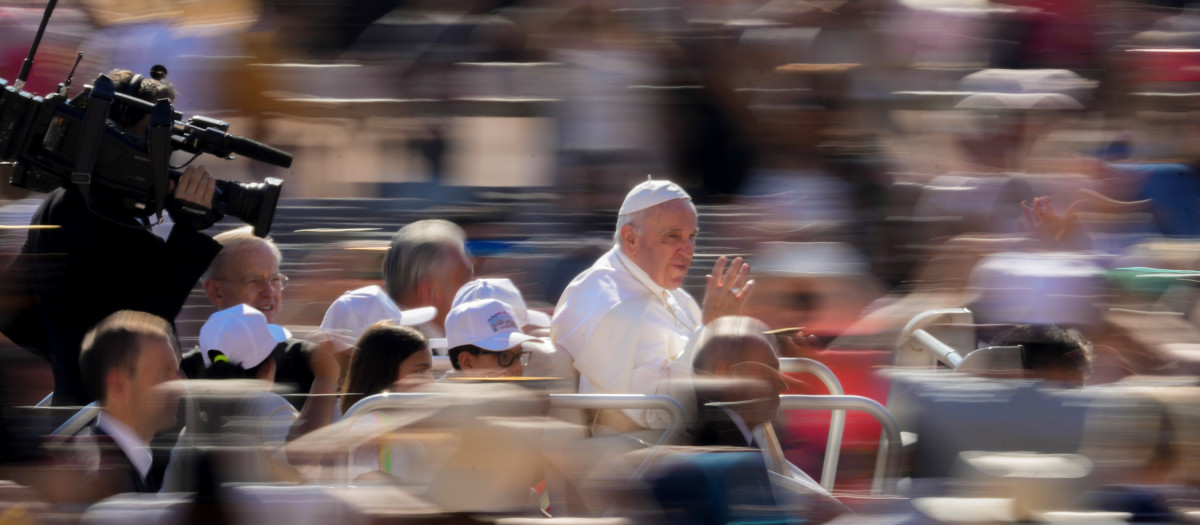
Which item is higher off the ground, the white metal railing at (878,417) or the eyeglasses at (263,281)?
the eyeglasses at (263,281)

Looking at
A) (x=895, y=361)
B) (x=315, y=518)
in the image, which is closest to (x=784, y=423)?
(x=895, y=361)

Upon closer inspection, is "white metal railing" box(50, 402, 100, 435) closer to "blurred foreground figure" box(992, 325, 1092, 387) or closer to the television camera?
the television camera

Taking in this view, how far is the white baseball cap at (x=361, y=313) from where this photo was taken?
326 centimetres

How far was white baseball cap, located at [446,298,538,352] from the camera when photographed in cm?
309

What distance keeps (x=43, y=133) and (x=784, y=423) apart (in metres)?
1.63

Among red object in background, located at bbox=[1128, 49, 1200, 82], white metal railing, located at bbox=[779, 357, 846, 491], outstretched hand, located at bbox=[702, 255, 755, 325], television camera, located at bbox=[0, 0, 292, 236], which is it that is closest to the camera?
television camera, located at bbox=[0, 0, 292, 236]

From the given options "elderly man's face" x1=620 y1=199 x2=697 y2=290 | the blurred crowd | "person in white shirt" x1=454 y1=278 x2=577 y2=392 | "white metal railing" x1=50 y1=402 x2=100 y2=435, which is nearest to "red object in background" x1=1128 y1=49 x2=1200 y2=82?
the blurred crowd

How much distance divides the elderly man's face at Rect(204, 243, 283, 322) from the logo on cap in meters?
0.55

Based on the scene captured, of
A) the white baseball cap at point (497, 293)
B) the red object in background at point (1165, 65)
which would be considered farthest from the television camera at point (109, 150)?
the red object in background at point (1165, 65)

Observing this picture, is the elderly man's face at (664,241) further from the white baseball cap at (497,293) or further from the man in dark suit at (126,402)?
the man in dark suit at (126,402)

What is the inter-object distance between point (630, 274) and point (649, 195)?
0.66ft

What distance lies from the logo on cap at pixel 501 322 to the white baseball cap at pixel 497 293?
4 cm

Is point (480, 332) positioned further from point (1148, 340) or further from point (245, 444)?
point (1148, 340)

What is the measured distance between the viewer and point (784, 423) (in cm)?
285
